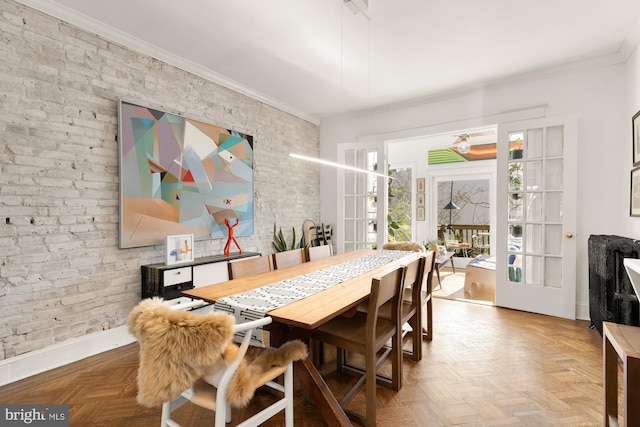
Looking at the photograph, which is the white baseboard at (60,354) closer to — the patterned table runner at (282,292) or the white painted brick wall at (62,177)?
the white painted brick wall at (62,177)

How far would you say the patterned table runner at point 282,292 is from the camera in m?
1.48

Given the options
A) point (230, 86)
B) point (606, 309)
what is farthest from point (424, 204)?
point (230, 86)

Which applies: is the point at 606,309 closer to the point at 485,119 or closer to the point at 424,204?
the point at 485,119

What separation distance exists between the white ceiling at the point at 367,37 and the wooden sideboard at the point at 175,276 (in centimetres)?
206

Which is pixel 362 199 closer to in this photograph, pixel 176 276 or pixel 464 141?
pixel 464 141

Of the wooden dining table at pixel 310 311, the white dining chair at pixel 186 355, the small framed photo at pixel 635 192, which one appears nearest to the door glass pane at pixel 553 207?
the small framed photo at pixel 635 192

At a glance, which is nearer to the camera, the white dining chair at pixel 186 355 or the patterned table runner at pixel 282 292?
the white dining chair at pixel 186 355

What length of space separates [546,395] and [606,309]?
132cm

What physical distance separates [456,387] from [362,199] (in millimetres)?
2993

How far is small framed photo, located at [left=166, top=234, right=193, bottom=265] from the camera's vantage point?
2850mm

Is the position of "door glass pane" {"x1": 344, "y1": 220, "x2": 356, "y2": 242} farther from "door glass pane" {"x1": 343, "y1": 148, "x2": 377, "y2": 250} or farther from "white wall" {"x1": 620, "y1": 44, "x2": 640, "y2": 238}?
"white wall" {"x1": 620, "y1": 44, "x2": 640, "y2": 238}

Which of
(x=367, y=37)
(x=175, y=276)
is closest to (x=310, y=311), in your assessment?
(x=175, y=276)

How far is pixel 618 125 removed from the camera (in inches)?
122

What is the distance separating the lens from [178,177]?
3.10 metres
